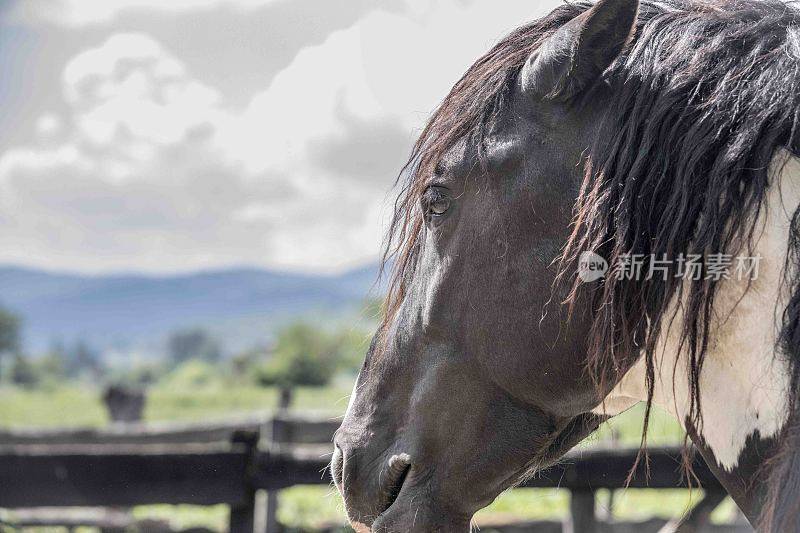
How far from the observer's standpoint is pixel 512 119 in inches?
65.8

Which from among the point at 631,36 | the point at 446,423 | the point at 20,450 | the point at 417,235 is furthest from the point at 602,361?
the point at 20,450

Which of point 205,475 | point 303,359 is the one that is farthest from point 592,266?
point 303,359

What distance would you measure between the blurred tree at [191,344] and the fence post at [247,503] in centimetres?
12746

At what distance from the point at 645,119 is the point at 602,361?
18.9 inches

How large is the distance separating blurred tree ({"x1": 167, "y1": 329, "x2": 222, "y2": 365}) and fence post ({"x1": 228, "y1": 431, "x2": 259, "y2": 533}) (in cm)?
12746

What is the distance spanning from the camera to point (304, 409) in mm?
16188

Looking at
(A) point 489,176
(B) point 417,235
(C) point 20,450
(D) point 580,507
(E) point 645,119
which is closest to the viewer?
(E) point 645,119

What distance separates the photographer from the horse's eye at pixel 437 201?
1.73 m

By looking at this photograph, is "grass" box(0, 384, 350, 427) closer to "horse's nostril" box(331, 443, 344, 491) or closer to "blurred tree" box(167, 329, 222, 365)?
"horse's nostril" box(331, 443, 344, 491)

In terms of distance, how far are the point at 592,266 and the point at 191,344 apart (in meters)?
142

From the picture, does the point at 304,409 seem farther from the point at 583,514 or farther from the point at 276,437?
the point at 583,514

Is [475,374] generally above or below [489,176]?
below

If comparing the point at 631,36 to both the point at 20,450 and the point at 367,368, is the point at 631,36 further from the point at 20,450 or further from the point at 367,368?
the point at 20,450

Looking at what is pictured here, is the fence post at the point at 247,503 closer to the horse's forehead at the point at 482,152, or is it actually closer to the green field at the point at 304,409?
the green field at the point at 304,409
